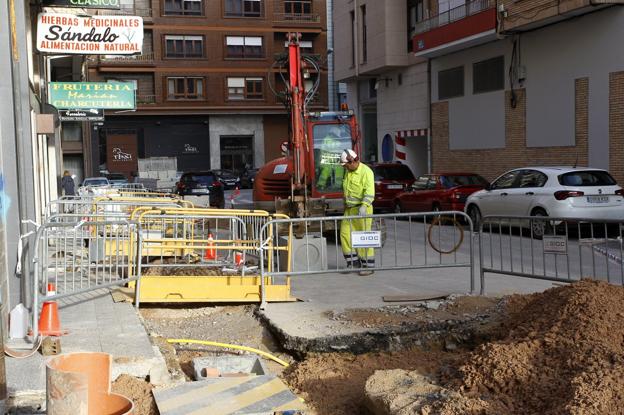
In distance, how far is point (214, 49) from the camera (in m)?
57.5

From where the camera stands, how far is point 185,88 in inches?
2239

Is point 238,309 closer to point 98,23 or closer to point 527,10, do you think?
point 98,23

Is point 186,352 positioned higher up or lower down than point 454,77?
lower down

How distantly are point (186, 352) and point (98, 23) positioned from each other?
820cm

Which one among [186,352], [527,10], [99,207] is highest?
[527,10]

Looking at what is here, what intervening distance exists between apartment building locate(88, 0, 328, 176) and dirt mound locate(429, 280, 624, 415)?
50340 mm

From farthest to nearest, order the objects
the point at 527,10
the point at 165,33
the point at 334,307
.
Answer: the point at 165,33 < the point at 527,10 < the point at 334,307

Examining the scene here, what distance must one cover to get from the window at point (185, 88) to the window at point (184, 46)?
6.06 feet

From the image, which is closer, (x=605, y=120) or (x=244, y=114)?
(x=605, y=120)

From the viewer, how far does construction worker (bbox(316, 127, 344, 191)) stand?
54.3 feet

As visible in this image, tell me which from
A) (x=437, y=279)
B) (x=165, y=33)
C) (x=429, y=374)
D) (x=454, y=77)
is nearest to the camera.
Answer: (x=429, y=374)

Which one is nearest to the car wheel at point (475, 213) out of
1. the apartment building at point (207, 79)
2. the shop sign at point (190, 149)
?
the apartment building at point (207, 79)

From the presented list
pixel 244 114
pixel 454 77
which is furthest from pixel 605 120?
pixel 244 114

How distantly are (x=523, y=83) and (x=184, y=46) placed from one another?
36278 mm
